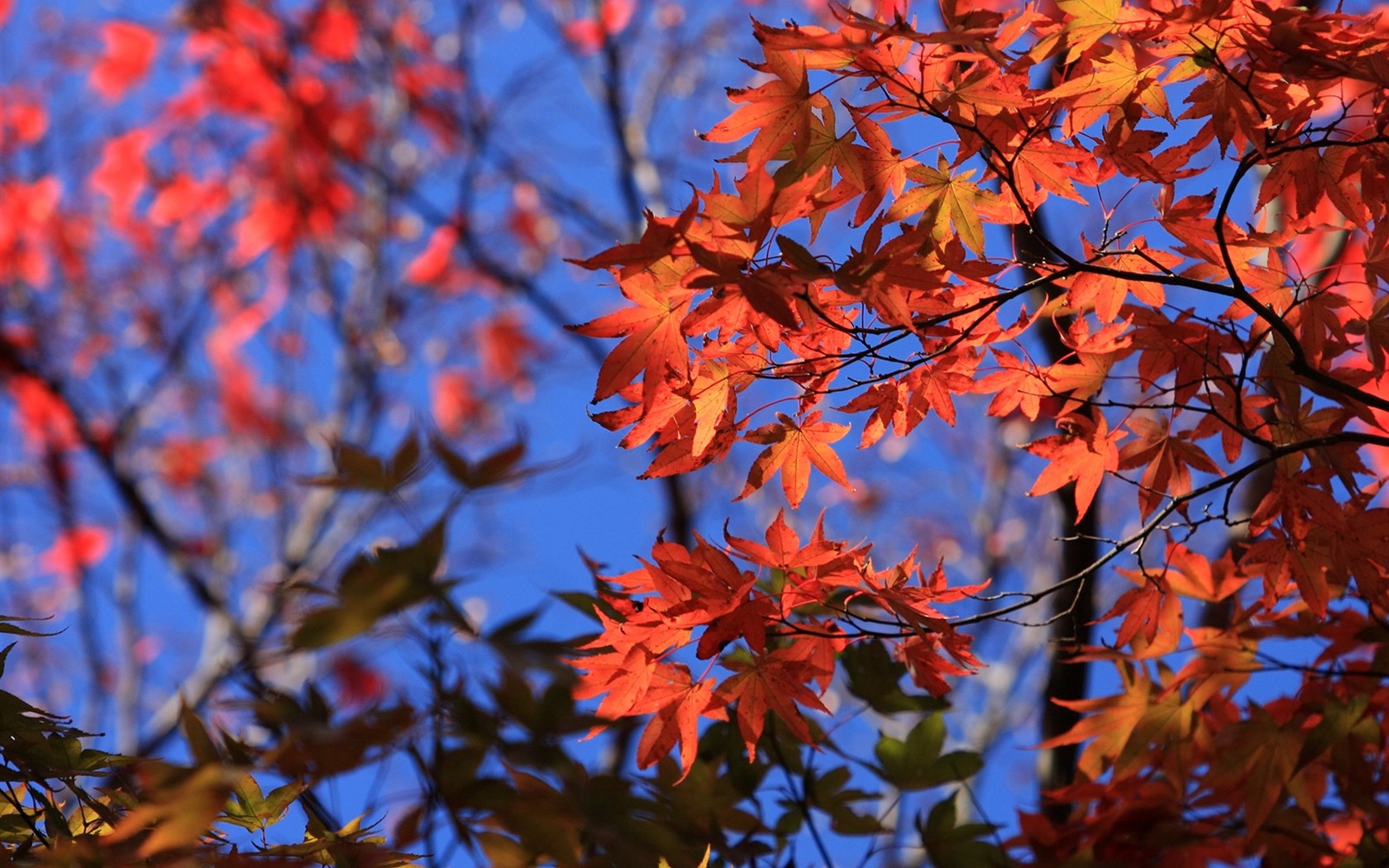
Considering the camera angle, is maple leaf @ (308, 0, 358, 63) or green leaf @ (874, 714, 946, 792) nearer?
green leaf @ (874, 714, 946, 792)

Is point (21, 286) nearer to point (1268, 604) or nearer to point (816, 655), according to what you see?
point (816, 655)

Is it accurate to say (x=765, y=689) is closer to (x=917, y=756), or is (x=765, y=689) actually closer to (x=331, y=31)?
(x=917, y=756)

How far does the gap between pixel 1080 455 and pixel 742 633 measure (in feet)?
1.54

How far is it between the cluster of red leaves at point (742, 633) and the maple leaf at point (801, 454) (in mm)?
65

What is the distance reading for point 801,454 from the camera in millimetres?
1205

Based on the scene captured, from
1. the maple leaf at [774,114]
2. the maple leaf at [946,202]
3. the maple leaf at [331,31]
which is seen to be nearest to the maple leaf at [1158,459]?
the maple leaf at [946,202]

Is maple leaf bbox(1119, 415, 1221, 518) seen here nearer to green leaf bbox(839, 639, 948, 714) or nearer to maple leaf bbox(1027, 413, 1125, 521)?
maple leaf bbox(1027, 413, 1125, 521)

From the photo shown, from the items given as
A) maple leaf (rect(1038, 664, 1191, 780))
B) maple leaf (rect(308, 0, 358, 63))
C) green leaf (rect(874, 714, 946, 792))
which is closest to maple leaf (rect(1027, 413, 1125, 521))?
maple leaf (rect(1038, 664, 1191, 780))

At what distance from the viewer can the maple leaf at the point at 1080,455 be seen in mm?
1210

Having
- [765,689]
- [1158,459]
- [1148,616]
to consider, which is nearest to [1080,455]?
[1158,459]

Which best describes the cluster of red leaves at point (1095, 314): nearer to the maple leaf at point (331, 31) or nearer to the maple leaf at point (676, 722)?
the maple leaf at point (676, 722)

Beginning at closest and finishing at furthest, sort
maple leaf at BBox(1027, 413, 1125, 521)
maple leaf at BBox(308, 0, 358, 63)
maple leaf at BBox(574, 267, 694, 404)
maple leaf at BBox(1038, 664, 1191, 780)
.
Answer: maple leaf at BBox(574, 267, 694, 404) → maple leaf at BBox(1027, 413, 1125, 521) → maple leaf at BBox(1038, 664, 1191, 780) → maple leaf at BBox(308, 0, 358, 63)

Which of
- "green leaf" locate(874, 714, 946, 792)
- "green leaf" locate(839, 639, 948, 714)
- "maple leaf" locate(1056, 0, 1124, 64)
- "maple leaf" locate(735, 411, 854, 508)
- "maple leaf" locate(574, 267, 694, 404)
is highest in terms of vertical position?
"maple leaf" locate(1056, 0, 1124, 64)

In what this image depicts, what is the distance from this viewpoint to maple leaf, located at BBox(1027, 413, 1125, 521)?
3.97 feet
